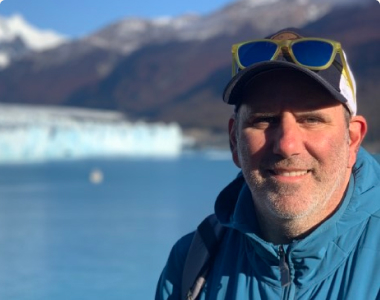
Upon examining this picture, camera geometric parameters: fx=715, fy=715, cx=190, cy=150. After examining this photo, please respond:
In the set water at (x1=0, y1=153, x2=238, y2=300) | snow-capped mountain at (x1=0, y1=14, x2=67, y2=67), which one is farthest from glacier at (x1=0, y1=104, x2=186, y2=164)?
snow-capped mountain at (x1=0, y1=14, x2=67, y2=67)

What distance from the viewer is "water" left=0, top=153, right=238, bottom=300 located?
12.4ft

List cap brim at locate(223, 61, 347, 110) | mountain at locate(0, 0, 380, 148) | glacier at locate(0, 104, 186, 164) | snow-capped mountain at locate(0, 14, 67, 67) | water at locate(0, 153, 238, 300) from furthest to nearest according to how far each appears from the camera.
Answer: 1. snow-capped mountain at locate(0, 14, 67, 67)
2. mountain at locate(0, 0, 380, 148)
3. glacier at locate(0, 104, 186, 164)
4. water at locate(0, 153, 238, 300)
5. cap brim at locate(223, 61, 347, 110)

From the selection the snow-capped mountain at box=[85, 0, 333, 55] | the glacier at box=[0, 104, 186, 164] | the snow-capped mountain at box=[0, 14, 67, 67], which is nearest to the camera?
the glacier at box=[0, 104, 186, 164]

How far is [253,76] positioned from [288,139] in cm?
8

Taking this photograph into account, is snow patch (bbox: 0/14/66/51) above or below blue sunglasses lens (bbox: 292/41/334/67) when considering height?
above

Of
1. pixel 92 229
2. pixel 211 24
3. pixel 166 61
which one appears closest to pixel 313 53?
pixel 92 229

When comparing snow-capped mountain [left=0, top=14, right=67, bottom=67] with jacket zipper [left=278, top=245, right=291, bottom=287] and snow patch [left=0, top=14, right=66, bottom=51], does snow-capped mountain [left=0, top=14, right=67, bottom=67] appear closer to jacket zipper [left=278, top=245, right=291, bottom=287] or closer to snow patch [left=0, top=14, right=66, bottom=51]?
snow patch [left=0, top=14, right=66, bottom=51]

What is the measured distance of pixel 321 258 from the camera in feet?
2.36

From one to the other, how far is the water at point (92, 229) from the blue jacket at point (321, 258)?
108 inches

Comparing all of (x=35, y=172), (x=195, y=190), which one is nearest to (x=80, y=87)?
(x=35, y=172)

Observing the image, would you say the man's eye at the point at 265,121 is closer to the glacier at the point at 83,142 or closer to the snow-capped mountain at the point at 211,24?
the glacier at the point at 83,142

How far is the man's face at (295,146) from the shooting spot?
732mm

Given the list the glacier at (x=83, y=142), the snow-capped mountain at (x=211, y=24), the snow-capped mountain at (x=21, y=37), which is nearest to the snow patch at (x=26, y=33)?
the snow-capped mountain at (x=21, y=37)

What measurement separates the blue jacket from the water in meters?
2.74
